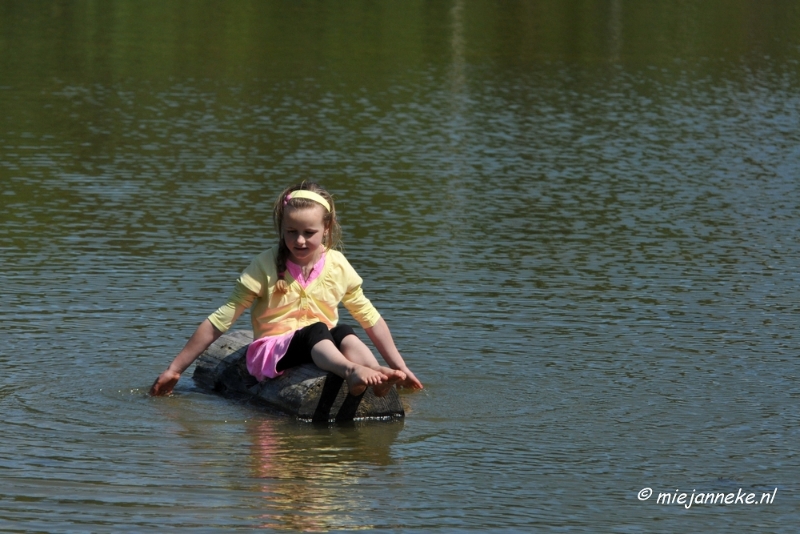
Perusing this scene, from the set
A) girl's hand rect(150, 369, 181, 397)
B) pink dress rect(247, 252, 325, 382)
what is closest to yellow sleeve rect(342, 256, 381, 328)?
pink dress rect(247, 252, 325, 382)

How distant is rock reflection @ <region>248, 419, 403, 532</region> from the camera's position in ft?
20.1

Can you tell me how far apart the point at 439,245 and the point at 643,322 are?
9.33 ft

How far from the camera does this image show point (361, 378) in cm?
733

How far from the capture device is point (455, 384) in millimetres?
8328

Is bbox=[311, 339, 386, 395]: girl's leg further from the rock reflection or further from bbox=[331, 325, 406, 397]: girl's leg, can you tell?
the rock reflection

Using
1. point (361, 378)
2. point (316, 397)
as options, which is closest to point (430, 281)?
point (316, 397)

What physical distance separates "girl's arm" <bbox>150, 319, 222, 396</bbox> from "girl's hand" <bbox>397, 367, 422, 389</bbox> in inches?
39.1

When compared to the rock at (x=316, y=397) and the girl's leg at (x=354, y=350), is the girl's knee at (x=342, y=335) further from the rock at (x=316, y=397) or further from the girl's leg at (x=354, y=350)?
the rock at (x=316, y=397)

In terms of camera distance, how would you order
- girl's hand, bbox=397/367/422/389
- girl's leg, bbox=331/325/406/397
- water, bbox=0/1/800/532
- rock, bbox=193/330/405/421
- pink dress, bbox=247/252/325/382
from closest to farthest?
water, bbox=0/1/800/532 → girl's leg, bbox=331/325/406/397 → rock, bbox=193/330/405/421 → pink dress, bbox=247/252/325/382 → girl's hand, bbox=397/367/422/389

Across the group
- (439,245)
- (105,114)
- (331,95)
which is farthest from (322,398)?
(331,95)

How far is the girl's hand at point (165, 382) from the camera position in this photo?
7.95 metres

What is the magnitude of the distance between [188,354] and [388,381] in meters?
1.16

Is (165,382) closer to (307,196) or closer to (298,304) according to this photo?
(298,304)

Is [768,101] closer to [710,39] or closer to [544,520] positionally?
[710,39]
